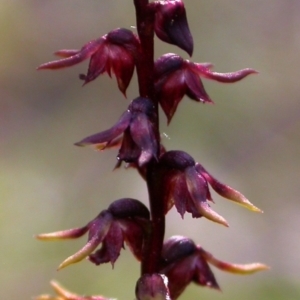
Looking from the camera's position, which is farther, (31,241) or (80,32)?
(80,32)

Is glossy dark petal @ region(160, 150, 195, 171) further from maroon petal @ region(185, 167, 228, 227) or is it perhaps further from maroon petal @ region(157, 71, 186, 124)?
maroon petal @ region(157, 71, 186, 124)

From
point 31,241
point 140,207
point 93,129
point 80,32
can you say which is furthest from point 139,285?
point 80,32

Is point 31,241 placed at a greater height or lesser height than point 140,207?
lesser

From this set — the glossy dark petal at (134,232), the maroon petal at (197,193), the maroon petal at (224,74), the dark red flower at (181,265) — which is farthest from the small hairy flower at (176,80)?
the dark red flower at (181,265)

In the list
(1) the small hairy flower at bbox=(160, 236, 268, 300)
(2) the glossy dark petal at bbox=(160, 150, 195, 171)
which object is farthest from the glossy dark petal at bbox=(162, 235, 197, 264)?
(2) the glossy dark petal at bbox=(160, 150, 195, 171)

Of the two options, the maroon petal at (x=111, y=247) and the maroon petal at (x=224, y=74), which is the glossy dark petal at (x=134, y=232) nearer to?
the maroon petal at (x=111, y=247)

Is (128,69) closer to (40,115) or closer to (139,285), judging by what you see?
(139,285)
